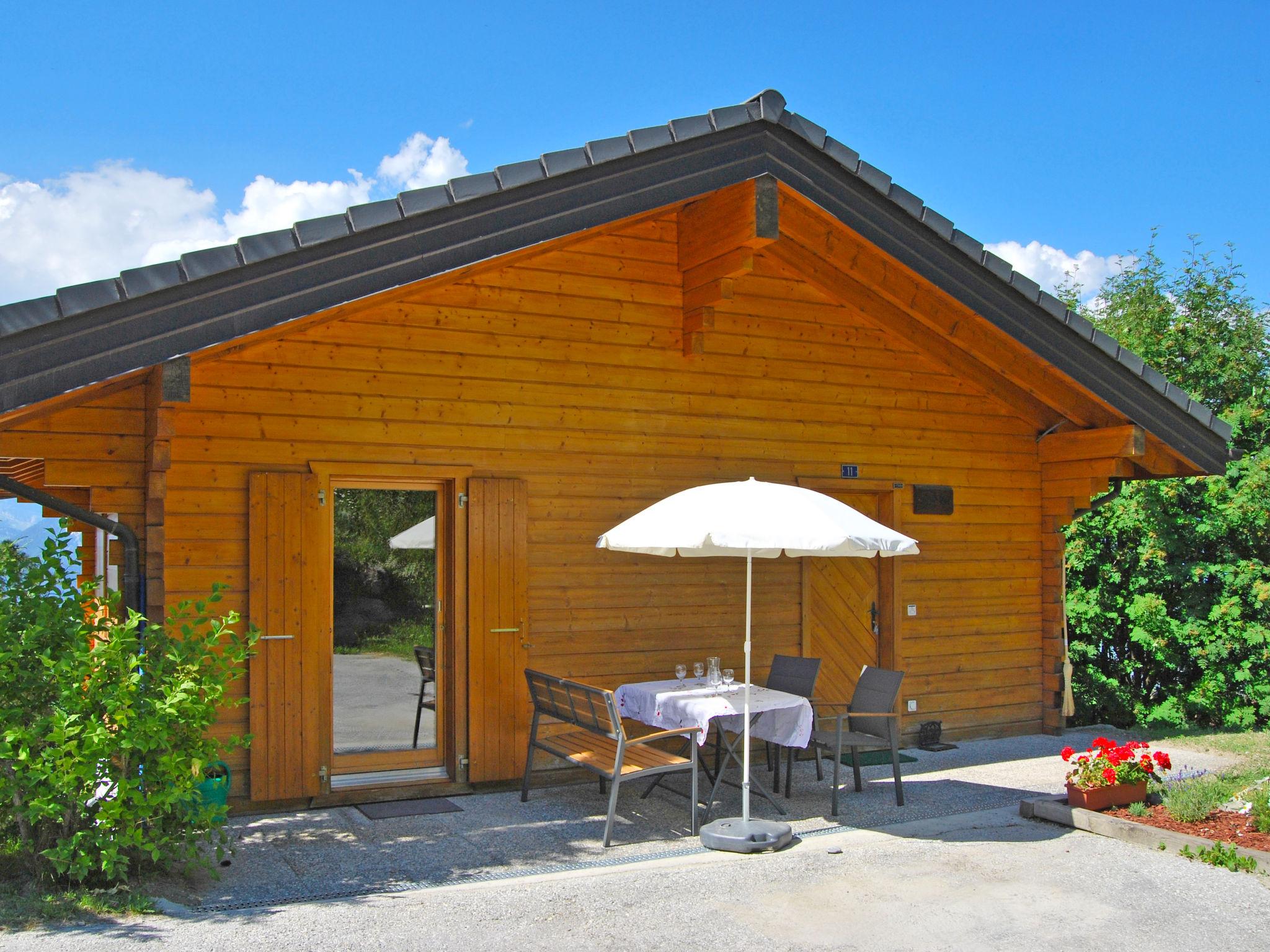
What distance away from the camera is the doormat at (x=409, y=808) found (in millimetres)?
6648

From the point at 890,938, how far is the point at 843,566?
4640 millimetres

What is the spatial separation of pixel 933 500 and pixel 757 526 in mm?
3884

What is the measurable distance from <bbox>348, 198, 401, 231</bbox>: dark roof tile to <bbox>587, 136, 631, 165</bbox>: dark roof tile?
1269 millimetres

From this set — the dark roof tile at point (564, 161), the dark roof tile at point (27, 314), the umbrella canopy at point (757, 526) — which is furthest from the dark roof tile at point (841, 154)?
the dark roof tile at point (27, 314)

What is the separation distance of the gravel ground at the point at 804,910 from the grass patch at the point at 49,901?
0.45 feet

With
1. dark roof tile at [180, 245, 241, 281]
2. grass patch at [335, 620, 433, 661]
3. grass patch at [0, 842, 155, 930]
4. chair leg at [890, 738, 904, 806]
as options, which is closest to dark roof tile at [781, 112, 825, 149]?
dark roof tile at [180, 245, 241, 281]

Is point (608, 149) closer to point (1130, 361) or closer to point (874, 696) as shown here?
point (874, 696)

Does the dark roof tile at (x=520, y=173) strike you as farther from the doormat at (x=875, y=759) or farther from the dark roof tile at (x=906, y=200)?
the doormat at (x=875, y=759)

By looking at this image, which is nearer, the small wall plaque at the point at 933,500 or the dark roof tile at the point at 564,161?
the dark roof tile at the point at 564,161

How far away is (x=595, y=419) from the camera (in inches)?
305

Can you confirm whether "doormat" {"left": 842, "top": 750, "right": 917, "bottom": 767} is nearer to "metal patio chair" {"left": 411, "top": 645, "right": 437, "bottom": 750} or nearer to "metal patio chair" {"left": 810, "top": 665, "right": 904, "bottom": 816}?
"metal patio chair" {"left": 810, "top": 665, "right": 904, "bottom": 816}

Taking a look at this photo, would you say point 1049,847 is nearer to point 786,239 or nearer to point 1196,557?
point 786,239

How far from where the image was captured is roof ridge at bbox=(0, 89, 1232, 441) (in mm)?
4922

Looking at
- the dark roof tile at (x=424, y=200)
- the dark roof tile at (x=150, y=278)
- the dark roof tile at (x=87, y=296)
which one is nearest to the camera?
the dark roof tile at (x=87, y=296)
